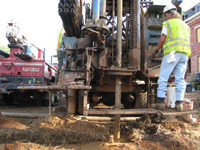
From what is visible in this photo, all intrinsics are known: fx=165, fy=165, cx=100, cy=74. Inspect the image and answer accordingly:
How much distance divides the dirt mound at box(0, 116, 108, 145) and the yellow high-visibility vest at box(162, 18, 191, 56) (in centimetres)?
211

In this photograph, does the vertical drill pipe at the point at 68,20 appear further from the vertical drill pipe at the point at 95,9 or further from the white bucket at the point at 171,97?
the white bucket at the point at 171,97

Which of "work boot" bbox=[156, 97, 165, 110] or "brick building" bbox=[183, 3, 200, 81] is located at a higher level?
"brick building" bbox=[183, 3, 200, 81]

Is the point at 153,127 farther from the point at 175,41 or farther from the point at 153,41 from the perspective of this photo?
the point at 153,41

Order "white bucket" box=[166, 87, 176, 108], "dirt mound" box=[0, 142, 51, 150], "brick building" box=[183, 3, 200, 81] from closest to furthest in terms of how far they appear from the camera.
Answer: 1. "dirt mound" box=[0, 142, 51, 150]
2. "white bucket" box=[166, 87, 176, 108]
3. "brick building" box=[183, 3, 200, 81]

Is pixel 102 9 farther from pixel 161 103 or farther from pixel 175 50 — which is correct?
pixel 161 103

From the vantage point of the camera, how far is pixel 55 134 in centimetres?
309

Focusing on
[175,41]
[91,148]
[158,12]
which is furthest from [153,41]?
[91,148]

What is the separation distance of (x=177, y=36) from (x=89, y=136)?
96.0 inches

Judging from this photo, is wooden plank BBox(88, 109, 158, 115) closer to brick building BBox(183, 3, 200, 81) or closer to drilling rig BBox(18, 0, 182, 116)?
drilling rig BBox(18, 0, 182, 116)

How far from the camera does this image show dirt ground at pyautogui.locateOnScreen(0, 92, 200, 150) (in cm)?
285

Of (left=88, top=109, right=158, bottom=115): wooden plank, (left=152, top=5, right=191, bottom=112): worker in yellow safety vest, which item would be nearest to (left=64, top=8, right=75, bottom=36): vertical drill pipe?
(left=152, top=5, right=191, bottom=112): worker in yellow safety vest

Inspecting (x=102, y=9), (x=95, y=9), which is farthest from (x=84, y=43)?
(x=95, y=9)

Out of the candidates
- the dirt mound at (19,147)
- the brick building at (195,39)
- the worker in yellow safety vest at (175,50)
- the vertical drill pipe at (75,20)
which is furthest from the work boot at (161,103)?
the brick building at (195,39)

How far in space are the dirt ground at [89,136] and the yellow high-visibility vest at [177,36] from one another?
1389 mm
